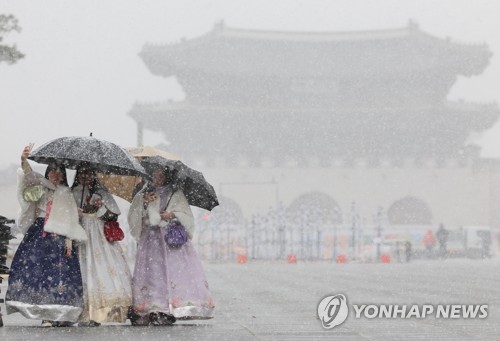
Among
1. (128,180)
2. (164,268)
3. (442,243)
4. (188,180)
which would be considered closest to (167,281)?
(164,268)

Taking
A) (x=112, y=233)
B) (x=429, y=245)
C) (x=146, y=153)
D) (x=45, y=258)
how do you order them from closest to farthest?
(x=45, y=258) → (x=112, y=233) → (x=146, y=153) → (x=429, y=245)

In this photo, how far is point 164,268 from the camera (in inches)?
340

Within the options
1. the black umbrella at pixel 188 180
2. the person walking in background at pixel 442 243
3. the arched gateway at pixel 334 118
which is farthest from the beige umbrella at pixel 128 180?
the arched gateway at pixel 334 118

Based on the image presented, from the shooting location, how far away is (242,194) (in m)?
47.5

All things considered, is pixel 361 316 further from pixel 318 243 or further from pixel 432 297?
pixel 318 243

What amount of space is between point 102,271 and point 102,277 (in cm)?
6

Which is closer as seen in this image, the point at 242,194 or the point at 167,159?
the point at 167,159

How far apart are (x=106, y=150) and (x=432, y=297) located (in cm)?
533

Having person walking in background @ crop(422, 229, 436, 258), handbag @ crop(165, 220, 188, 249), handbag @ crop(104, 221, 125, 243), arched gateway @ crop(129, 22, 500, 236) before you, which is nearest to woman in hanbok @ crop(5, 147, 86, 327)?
handbag @ crop(104, 221, 125, 243)

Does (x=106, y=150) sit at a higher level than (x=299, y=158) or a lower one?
lower

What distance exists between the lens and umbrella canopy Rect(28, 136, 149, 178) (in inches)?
322

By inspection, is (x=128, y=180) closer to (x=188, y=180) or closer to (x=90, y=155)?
(x=188, y=180)

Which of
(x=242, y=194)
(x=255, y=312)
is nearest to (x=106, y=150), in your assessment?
(x=255, y=312)

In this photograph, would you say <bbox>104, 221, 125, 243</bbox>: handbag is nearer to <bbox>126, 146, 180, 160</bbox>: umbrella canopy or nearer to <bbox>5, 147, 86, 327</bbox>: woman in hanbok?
<bbox>5, 147, 86, 327</bbox>: woman in hanbok
